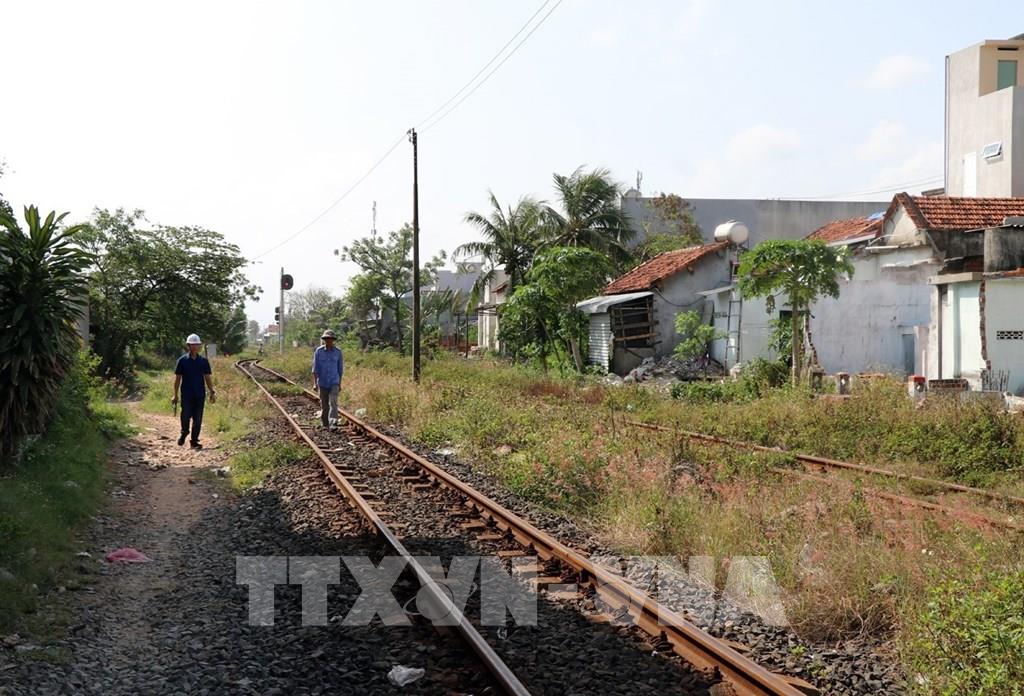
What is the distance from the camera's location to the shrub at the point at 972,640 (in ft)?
13.8

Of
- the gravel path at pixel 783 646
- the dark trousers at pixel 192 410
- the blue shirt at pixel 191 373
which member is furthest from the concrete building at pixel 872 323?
the gravel path at pixel 783 646

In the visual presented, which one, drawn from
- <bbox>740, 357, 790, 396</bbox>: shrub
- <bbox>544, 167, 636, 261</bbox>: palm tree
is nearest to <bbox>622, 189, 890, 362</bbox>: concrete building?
<bbox>544, 167, 636, 261</bbox>: palm tree

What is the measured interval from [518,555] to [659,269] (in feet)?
82.5

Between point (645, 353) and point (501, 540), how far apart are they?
22851mm

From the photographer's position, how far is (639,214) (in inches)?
1818

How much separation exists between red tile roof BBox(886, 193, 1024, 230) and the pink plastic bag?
20668 mm

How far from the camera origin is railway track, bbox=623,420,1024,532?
25.7ft

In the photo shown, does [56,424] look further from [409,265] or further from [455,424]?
[409,265]

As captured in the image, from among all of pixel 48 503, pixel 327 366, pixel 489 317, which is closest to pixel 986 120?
pixel 327 366

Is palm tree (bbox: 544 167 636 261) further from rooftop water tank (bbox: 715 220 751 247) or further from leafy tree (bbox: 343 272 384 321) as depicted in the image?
leafy tree (bbox: 343 272 384 321)

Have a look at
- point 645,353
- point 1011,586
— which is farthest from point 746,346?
point 1011,586

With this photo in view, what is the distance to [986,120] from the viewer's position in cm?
3034

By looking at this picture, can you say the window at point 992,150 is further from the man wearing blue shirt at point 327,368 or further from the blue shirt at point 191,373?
the blue shirt at point 191,373

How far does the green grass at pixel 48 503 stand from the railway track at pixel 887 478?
723 cm
